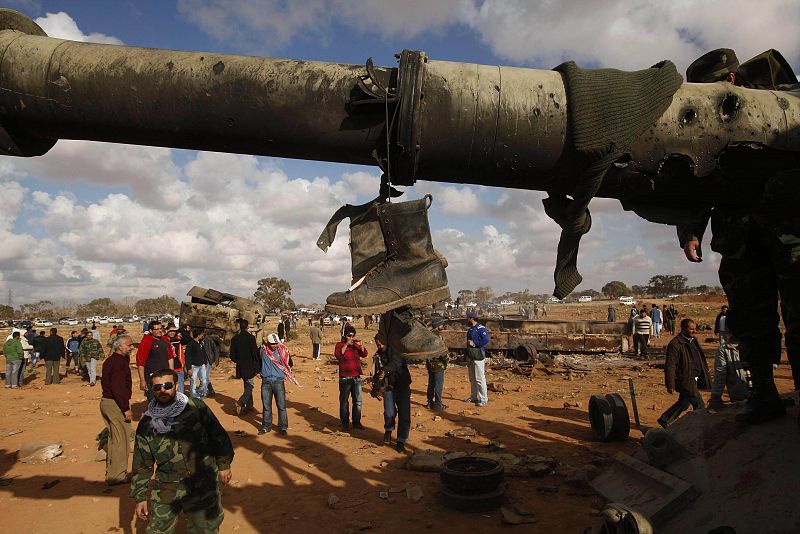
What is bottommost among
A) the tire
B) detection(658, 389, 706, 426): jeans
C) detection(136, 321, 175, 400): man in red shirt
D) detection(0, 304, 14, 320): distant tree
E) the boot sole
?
the tire

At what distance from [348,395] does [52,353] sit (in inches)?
447

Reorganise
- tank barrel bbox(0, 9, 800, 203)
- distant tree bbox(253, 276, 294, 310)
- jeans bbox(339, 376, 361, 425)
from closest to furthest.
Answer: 1. tank barrel bbox(0, 9, 800, 203)
2. jeans bbox(339, 376, 361, 425)
3. distant tree bbox(253, 276, 294, 310)

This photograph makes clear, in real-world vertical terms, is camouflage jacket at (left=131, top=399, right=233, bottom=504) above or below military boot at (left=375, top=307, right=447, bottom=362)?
below

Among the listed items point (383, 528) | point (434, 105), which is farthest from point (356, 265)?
point (383, 528)

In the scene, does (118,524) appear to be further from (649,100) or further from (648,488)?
(649,100)

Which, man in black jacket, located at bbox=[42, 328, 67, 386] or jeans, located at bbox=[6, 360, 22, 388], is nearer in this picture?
jeans, located at bbox=[6, 360, 22, 388]

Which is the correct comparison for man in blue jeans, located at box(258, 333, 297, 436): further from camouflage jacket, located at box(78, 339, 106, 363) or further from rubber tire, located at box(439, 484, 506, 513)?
camouflage jacket, located at box(78, 339, 106, 363)

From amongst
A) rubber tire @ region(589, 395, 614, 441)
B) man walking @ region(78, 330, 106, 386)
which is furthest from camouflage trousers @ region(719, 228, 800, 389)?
man walking @ region(78, 330, 106, 386)

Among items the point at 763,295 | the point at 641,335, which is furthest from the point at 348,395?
the point at 641,335

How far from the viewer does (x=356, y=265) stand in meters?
2.41

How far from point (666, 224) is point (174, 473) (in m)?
4.29

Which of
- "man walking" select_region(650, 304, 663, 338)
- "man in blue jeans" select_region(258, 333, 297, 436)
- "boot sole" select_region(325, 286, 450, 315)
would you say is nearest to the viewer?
"boot sole" select_region(325, 286, 450, 315)

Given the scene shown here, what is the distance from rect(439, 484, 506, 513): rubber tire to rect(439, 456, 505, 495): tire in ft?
0.18

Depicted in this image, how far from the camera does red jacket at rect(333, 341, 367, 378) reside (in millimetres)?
8745
